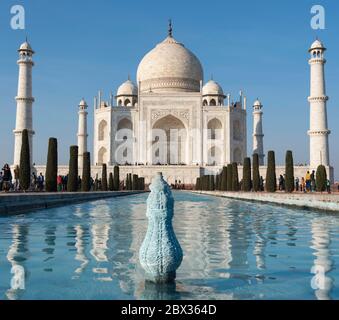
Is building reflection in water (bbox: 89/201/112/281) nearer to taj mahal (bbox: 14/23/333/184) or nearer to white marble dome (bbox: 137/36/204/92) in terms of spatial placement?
taj mahal (bbox: 14/23/333/184)

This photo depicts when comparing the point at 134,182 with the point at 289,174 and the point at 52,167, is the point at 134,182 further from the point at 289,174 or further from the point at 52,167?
the point at 52,167

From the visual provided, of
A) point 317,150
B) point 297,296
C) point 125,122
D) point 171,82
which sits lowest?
point 297,296

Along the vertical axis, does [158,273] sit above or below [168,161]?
below

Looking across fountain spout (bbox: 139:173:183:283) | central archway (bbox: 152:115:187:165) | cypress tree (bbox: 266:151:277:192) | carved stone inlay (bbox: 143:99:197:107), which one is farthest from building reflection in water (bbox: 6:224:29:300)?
central archway (bbox: 152:115:187:165)

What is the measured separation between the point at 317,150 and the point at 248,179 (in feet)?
31.1

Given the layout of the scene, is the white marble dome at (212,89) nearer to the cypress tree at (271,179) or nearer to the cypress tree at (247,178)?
the cypress tree at (247,178)

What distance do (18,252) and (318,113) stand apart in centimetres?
2503

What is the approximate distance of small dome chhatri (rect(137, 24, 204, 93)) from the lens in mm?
39906

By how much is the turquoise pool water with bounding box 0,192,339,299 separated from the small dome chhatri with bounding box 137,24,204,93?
34590 mm
